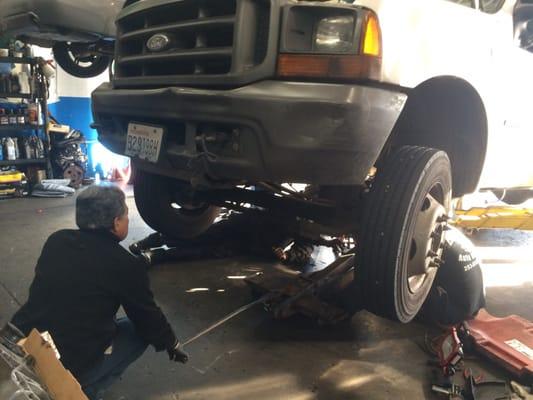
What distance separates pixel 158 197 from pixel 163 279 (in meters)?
0.60

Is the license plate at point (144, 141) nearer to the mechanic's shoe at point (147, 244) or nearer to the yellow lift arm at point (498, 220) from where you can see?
the mechanic's shoe at point (147, 244)

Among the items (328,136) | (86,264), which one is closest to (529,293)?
(328,136)

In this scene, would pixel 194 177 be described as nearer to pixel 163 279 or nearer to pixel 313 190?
pixel 313 190

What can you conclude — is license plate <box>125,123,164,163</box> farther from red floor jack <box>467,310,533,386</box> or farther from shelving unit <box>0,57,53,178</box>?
shelving unit <box>0,57,53,178</box>

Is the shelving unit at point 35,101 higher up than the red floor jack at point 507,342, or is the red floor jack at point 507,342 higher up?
the shelving unit at point 35,101

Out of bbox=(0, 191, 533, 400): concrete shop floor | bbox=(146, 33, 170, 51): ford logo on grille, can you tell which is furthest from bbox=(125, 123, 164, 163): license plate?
bbox=(0, 191, 533, 400): concrete shop floor

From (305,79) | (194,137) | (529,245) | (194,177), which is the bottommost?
(529,245)

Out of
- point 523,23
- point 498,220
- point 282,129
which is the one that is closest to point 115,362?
point 282,129

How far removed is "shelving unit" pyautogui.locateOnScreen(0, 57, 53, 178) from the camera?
20.7 feet

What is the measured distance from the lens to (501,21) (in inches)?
93.4

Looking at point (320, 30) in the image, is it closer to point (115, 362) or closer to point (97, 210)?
point (97, 210)

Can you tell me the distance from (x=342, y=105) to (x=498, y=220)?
3.29 m

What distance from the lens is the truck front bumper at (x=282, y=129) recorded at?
5.16 feet

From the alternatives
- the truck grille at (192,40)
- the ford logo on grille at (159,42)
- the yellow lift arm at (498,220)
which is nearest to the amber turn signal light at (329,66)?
the truck grille at (192,40)
